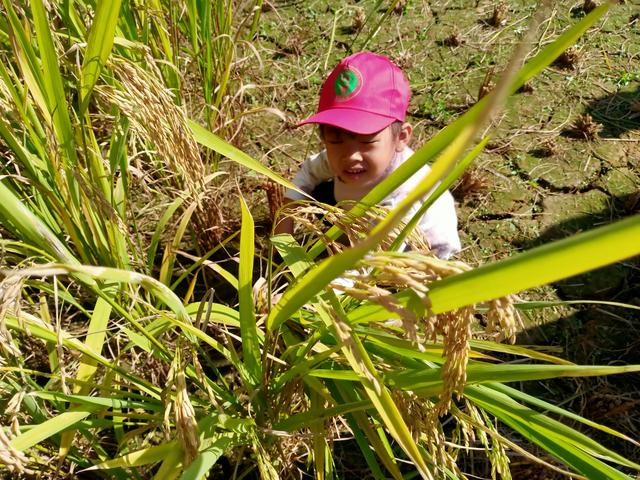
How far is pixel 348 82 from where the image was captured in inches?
58.3

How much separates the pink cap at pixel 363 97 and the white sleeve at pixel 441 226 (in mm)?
296

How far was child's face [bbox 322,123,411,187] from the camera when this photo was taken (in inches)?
59.0

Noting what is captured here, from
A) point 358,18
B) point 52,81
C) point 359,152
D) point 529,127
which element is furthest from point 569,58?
point 52,81

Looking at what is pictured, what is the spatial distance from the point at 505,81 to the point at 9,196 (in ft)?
2.63

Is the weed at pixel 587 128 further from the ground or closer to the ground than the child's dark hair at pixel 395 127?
closer to the ground

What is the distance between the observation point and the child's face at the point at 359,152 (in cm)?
150

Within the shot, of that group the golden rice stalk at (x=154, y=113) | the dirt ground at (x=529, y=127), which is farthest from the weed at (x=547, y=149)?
the golden rice stalk at (x=154, y=113)

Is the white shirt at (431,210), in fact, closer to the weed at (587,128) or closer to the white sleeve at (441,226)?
the white sleeve at (441,226)

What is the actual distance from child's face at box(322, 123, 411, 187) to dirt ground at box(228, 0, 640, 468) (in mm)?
300

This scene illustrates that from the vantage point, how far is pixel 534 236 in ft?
6.48

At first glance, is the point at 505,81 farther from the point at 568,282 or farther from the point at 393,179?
the point at 568,282

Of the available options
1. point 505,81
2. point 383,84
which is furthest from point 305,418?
point 383,84

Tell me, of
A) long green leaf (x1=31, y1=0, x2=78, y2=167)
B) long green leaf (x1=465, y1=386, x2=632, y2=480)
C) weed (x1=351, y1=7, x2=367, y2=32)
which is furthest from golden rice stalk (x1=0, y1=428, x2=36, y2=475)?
weed (x1=351, y1=7, x2=367, y2=32)

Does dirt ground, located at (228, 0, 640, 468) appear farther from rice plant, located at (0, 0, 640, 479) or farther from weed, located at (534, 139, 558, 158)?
rice plant, located at (0, 0, 640, 479)
